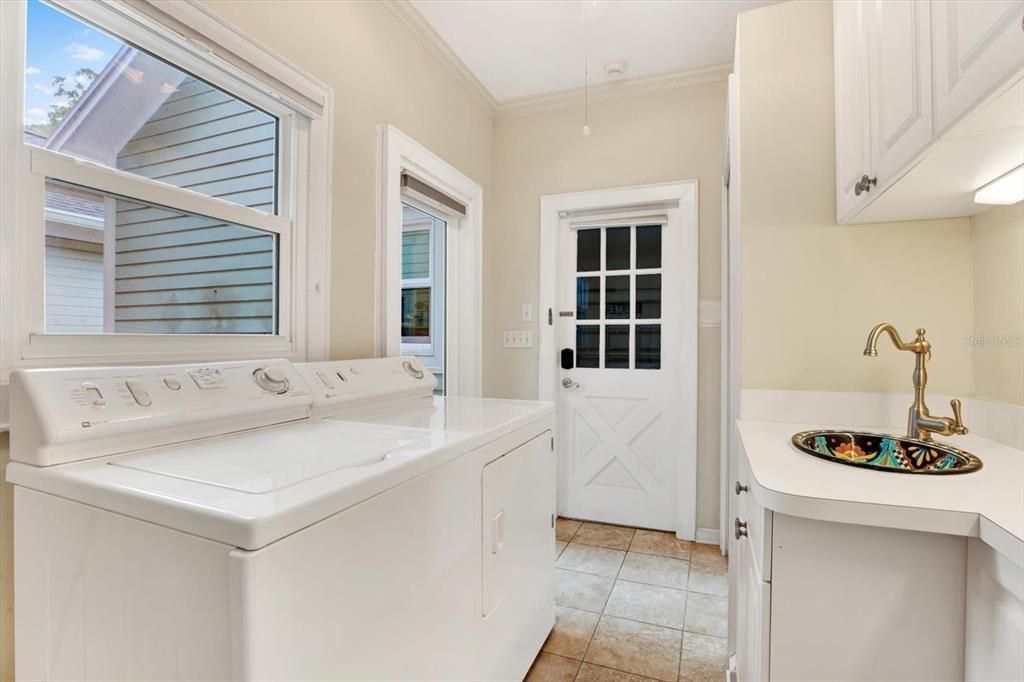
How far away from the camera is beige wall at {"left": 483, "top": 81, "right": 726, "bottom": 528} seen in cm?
268

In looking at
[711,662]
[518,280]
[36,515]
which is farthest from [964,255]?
[36,515]

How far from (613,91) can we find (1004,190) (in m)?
2.12

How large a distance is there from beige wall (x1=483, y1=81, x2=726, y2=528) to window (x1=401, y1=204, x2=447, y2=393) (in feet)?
1.01

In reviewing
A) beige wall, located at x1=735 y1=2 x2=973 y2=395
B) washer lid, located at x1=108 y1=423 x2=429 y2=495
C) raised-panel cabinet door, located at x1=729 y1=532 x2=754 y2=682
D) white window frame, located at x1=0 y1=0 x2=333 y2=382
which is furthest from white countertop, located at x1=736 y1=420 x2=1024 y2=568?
white window frame, located at x1=0 y1=0 x2=333 y2=382

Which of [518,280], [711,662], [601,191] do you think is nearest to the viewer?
[711,662]

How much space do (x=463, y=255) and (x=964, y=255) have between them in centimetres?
222

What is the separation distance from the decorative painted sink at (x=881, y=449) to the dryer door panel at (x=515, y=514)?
767 mm

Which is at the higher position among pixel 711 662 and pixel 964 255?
pixel 964 255

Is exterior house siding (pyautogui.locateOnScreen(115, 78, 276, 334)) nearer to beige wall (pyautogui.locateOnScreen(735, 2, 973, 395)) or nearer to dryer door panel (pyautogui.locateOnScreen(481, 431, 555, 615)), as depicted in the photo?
dryer door panel (pyautogui.locateOnScreen(481, 431, 555, 615))

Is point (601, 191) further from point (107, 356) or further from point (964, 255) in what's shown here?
point (107, 356)

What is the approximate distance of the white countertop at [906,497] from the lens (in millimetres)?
757

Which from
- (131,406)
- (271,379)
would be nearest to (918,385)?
(271,379)

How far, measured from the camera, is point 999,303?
1.28m

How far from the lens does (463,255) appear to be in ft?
9.54
